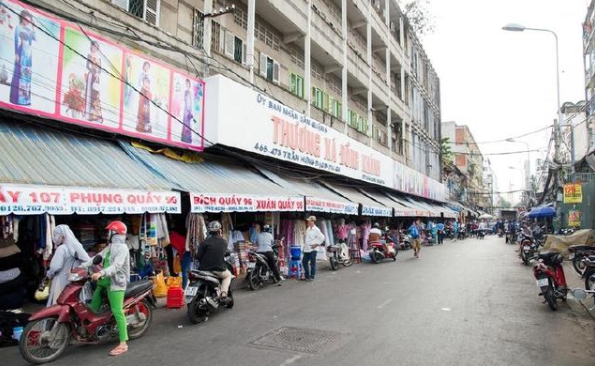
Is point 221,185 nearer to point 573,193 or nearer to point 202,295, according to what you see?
point 202,295

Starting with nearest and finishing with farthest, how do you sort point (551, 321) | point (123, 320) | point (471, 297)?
point (123, 320)
point (551, 321)
point (471, 297)

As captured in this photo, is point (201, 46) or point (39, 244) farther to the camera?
point (201, 46)

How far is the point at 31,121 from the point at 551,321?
963 centimetres

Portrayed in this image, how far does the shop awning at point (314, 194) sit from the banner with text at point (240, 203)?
776mm

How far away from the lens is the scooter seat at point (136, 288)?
241 inches

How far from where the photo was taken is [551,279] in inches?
330

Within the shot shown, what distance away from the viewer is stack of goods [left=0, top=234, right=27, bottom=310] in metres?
6.57

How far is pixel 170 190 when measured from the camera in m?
8.57

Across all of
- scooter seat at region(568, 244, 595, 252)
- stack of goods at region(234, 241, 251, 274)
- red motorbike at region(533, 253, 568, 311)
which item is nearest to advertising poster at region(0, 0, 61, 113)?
stack of goods at region(234, 241, 251, 274)

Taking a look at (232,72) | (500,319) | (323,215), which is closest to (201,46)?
(232,72)

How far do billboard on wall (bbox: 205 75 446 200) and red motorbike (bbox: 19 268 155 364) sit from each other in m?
5.93

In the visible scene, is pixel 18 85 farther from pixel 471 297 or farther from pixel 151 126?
pixel 471 297

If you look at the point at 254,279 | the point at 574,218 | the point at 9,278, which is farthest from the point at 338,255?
the point at 574,218

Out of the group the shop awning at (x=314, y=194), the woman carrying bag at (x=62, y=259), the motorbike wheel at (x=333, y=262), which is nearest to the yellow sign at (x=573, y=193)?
the shop awning at (x=314, y=194)
